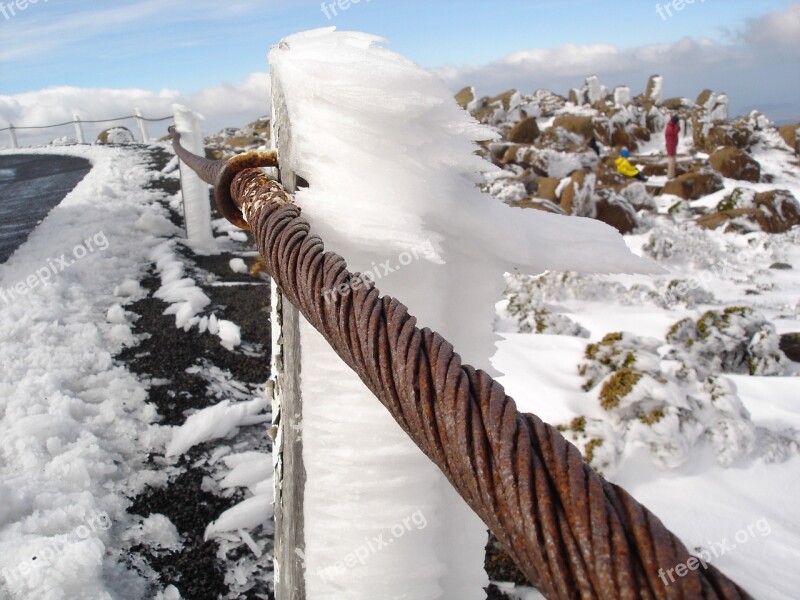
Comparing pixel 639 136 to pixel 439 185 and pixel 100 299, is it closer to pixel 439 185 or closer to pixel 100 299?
pixel 100 299

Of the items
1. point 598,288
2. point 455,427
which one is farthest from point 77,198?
point 455,427

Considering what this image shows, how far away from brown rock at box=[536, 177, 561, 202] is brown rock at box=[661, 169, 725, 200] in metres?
3.36

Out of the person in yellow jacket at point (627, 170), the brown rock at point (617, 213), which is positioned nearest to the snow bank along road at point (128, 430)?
the brown rock at point (617, 213)

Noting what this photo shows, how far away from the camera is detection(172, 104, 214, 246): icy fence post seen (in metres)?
6.04

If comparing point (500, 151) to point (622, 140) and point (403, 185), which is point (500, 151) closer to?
point (622, 140)

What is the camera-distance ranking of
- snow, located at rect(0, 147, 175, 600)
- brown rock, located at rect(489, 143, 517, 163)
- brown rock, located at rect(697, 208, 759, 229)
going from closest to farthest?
1. snow, located at rect(0, 147, 175, 600)
2. brown rock, located at rect(697, 208, 759, 229)
3. brown rock, located at rect(489, 143, 517, 163)

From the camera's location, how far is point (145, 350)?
12.7 feet

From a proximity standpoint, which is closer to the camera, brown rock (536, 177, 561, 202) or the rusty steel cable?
the rusty steel cable

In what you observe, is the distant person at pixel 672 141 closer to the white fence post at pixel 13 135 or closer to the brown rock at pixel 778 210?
the brown rock at pixel 778 210

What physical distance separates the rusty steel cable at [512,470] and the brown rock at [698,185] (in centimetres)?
1348

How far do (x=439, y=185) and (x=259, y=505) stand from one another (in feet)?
6.55

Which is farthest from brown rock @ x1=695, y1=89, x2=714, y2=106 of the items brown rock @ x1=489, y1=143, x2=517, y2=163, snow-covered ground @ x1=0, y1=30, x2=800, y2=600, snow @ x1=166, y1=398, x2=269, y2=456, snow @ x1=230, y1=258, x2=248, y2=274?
snow @ x1=166, y1=398, x2=269, y2=456

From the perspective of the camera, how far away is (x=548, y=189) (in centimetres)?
1128

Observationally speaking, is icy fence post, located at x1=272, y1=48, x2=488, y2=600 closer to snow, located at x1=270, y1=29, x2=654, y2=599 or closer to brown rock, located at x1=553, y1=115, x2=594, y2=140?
snow, located at x1=270, y1=29, x2=654, y2=599
